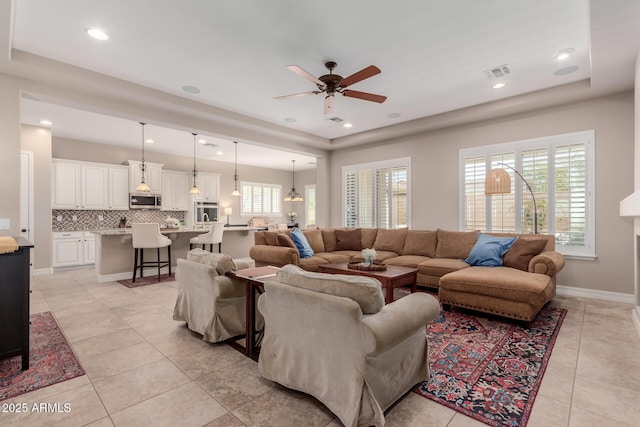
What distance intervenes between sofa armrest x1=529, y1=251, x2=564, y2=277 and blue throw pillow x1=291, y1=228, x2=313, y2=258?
10.3 ft

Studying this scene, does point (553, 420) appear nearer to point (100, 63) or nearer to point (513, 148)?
point (513, 148)

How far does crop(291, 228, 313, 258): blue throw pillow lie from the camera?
523 cm

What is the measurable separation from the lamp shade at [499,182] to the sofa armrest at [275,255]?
3.17 m

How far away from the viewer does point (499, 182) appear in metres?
4.63


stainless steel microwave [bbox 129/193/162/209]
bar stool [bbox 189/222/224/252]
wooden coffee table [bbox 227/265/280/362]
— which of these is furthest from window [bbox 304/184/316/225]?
wooden coffee table [bbox 227/265/280/362]

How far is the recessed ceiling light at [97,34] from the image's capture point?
2945 millimetres

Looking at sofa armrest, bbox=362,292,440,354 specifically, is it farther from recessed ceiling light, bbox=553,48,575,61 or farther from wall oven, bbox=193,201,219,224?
wall oven, bbox=193,201,219,224

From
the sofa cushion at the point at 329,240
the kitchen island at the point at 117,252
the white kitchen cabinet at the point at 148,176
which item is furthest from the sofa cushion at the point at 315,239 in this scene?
the white kitchen cabinet at the point at 148,176

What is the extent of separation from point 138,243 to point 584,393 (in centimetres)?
595

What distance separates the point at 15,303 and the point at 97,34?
2519 millimetres

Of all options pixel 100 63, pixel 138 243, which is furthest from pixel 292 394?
pixel 138 243

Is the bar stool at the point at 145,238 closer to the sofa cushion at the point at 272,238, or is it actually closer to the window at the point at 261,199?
the sofa cushion at the point at 272,238

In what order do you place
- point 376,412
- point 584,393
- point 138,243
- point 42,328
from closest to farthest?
point 376,412 < point 584,393 < point 42,328 < point 138,243

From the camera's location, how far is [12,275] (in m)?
2.29
